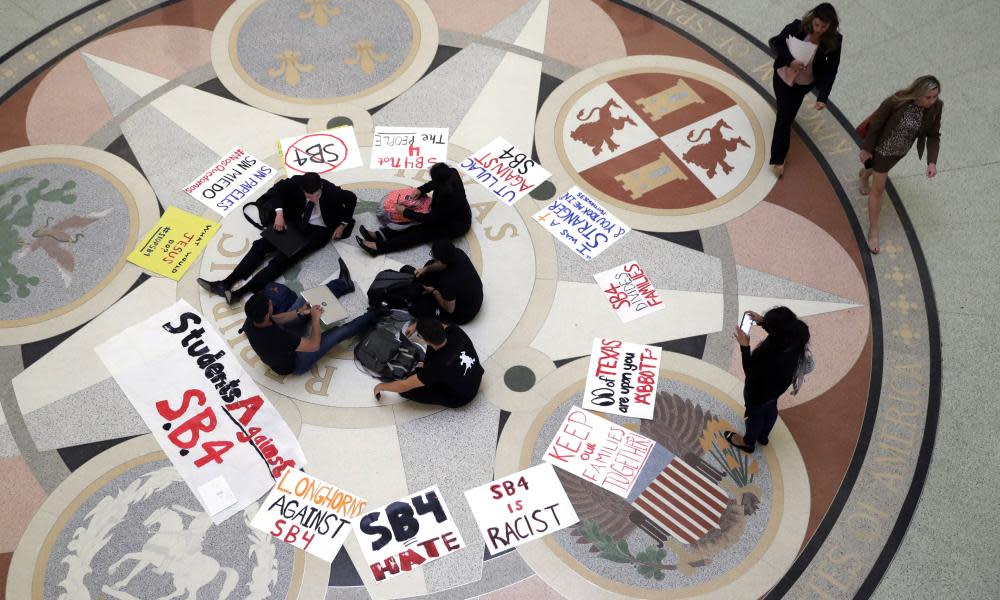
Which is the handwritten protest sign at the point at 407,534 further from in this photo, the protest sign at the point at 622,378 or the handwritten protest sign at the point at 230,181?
the handwritten protest sign at the point at 230,181

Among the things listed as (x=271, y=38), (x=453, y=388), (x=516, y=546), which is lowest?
(x=516, y=546)

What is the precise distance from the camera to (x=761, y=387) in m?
5.70

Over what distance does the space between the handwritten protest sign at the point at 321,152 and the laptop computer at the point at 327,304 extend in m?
1.60

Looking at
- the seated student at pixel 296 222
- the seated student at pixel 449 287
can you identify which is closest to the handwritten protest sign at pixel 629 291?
the seated student at pixel 449 287

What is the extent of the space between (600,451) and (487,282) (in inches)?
74.4

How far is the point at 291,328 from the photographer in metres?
6.81

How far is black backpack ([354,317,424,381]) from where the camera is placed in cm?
675

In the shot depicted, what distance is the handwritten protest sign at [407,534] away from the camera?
6.03m

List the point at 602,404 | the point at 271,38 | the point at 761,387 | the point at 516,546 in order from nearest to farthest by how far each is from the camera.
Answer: the point at 761,387 → the point at 516,546 → the point at 602,404 → the point at 271,38

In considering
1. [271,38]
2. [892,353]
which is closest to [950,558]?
[892,353]

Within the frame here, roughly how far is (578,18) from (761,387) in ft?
17.8

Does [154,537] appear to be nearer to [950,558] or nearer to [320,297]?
[320,297]

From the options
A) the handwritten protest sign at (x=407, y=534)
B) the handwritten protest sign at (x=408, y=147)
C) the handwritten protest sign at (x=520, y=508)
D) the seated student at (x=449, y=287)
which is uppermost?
the handwritten protest sign at (x=408, y=147)

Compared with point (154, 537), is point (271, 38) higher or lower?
higher
